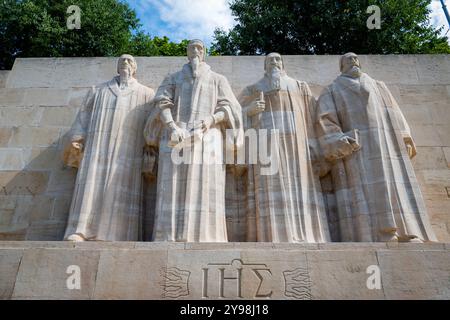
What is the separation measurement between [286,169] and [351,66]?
303 centimetres

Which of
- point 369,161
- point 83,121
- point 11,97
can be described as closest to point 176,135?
point 83,121

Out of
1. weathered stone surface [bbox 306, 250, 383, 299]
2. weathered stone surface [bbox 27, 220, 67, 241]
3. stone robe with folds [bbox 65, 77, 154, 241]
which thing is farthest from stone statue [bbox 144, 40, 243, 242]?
weathered stone surface [bbox 27, 220, 67, 241]

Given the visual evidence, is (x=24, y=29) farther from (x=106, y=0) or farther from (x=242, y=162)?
(x=242, y=162)

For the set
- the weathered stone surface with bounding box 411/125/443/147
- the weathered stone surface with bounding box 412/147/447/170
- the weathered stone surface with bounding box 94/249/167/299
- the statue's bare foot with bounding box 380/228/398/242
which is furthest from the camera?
the weathered stone surface with bounding box 411/125/443/147

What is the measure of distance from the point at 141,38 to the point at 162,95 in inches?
610

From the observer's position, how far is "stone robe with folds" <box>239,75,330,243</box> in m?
8.16

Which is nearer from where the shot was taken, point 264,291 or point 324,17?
point 264,291

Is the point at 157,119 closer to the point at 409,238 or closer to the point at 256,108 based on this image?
the point at 256,108

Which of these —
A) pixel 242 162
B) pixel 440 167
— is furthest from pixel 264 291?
pixel 440 167

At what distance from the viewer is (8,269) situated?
22.1 ft

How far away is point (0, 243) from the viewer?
7.37 metres

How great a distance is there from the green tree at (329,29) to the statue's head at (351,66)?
9819mm

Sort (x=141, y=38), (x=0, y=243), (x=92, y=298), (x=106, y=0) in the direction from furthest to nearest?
(x=141, y=38) → (x=106, y=0) → (x=0, y=243) → (x=92, y=298)

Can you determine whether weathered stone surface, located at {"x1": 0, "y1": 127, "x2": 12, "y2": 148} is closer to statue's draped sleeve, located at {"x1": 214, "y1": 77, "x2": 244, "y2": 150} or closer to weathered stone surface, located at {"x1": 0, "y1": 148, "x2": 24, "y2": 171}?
weathered stone surface, located at {"x1": 0, "y1": 148, "x2": 24, "y2": 171}
